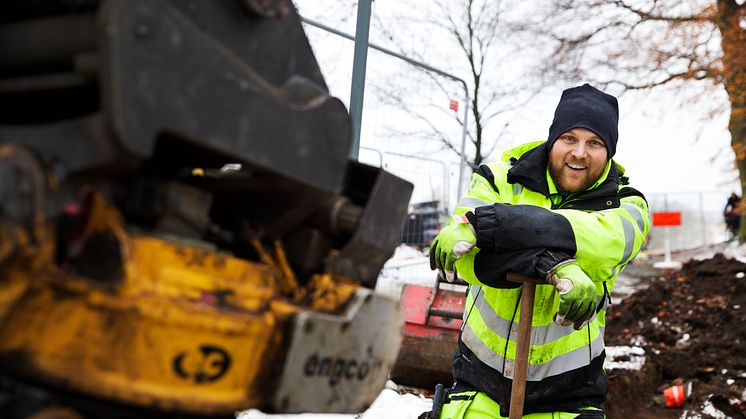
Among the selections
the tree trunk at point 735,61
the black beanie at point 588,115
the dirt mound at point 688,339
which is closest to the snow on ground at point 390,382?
the dirt mound at point 688,339

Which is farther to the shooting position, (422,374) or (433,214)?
(433,214)

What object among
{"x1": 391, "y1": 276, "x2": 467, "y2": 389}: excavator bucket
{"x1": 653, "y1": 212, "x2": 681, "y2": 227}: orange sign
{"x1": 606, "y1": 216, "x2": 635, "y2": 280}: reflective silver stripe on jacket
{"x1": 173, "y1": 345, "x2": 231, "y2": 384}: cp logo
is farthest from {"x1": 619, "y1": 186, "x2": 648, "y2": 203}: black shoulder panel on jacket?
{"x1": 653, "y1": 212, "x2": 681, "y2": 227}: orange sign

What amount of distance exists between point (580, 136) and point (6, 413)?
221 centimetres

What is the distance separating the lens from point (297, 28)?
63.6 inches

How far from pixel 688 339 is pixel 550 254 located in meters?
5.89

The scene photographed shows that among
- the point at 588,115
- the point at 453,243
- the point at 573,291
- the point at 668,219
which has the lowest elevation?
the point at 573,291

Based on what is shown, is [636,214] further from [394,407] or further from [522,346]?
[394,407]

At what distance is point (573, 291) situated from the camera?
7.63 feet

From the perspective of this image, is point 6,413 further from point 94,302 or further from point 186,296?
point 186,296

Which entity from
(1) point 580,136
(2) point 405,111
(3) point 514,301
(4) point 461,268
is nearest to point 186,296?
(4) point 461,268

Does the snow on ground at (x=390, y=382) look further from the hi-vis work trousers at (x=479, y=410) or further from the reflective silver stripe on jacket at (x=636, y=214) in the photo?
the reflective silver stripe on jacket at (x=636, y=214)

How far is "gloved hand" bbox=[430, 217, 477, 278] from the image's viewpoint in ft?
8.18

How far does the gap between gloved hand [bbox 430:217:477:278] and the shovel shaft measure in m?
0.28

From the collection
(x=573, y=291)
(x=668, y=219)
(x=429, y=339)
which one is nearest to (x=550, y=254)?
(x=573, y=291)
